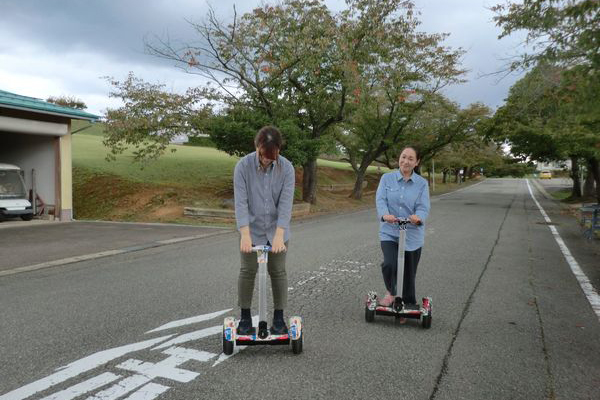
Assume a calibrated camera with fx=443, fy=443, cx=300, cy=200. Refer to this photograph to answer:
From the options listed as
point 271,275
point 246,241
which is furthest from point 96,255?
point 246,241

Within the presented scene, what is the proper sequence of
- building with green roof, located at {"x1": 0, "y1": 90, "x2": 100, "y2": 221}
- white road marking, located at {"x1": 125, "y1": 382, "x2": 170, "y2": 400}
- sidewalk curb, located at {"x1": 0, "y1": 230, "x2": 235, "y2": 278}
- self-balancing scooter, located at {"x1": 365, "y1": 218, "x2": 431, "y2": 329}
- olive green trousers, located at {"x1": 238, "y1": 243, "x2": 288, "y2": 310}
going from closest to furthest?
white road marking, located at {"x1": 125, "y1": 382, "x2": 170, "y2": 400}, olive green trousers, located at {"x1": 238, "y1": 243, "x2": 288, "y2": 310}, self-balancing scooter, located at {"x1": 365, "y1": 218, "x2": 431, "y2": 329}, sidewalk curb, located at {"x1": 0, "y1": 230, "x2": 235, "y2": 278}, building with green roof, located at {"x1": 0, "y1": 90, "x2": 100, "y2": 221}

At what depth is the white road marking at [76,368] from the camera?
2.98 metres

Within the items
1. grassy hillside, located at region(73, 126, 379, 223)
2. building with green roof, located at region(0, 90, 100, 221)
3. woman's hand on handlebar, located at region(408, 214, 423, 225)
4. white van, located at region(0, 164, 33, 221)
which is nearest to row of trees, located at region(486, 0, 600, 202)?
woman's hand on handlebar, located at region(408, 214, 423, 225)

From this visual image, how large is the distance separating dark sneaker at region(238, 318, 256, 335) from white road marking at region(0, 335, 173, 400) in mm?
804

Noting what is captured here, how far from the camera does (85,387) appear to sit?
120 inches

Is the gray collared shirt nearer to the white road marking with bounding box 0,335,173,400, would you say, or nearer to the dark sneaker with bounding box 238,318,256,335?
the dark sneaker with bounding box 238,318,256,335

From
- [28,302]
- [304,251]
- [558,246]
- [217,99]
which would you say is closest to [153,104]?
[217,99]

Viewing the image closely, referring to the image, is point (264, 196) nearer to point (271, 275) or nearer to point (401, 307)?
point (271, 275)

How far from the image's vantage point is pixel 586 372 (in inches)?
134

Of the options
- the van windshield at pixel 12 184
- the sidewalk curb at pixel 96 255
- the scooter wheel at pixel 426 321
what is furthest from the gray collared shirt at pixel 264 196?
the van windshield at pixel 12 184

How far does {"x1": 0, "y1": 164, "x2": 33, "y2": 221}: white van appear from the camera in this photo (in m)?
13.9

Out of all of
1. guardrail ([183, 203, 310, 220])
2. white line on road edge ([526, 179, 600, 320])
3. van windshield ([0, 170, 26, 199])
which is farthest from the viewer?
guardrail ([183, 203, 310, 220])

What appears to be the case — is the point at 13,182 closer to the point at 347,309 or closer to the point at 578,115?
the point at 347,309

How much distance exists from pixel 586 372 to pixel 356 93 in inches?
578
